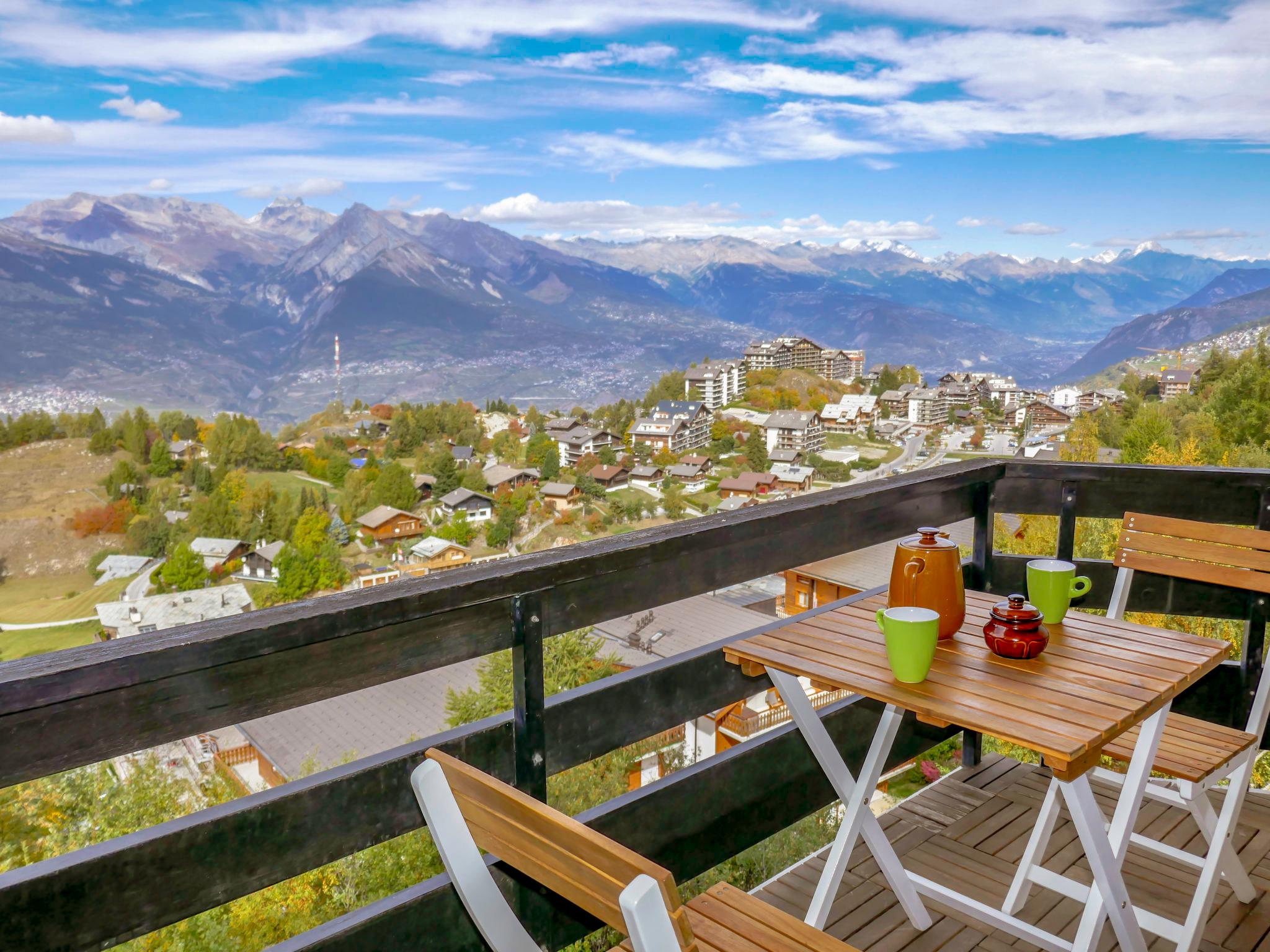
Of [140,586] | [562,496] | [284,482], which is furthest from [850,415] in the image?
[140,586]

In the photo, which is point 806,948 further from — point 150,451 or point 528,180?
point 528,180

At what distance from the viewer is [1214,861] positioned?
5.24 ft

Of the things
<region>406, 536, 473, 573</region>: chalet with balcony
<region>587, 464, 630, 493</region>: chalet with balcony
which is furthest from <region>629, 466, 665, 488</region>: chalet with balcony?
<region>406, 536, 473, 573</region>: chalet with balcony

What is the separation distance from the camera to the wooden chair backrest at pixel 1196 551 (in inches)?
76.5

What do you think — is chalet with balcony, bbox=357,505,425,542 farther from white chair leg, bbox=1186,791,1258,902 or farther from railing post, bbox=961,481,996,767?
white chair leg, bbox=1186,791,1258,902

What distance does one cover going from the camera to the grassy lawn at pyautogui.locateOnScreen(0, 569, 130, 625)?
4256 cm

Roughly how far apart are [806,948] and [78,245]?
170851 millimetres

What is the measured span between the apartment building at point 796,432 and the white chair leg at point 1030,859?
156 ft

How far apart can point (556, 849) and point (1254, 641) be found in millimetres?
2219

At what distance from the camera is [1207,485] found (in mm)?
2180

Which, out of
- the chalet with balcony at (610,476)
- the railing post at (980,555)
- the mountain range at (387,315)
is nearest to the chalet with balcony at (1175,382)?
the chalet with balcony at (610,476)

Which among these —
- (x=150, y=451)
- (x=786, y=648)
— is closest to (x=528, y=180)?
(x=150, y=451)

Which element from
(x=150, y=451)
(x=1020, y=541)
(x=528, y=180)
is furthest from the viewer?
(x=528, y=180)

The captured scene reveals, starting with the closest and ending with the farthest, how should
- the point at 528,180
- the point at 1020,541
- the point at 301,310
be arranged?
1. the point at 1020,541
2. the point at 301,310
3. the point at 528,180
